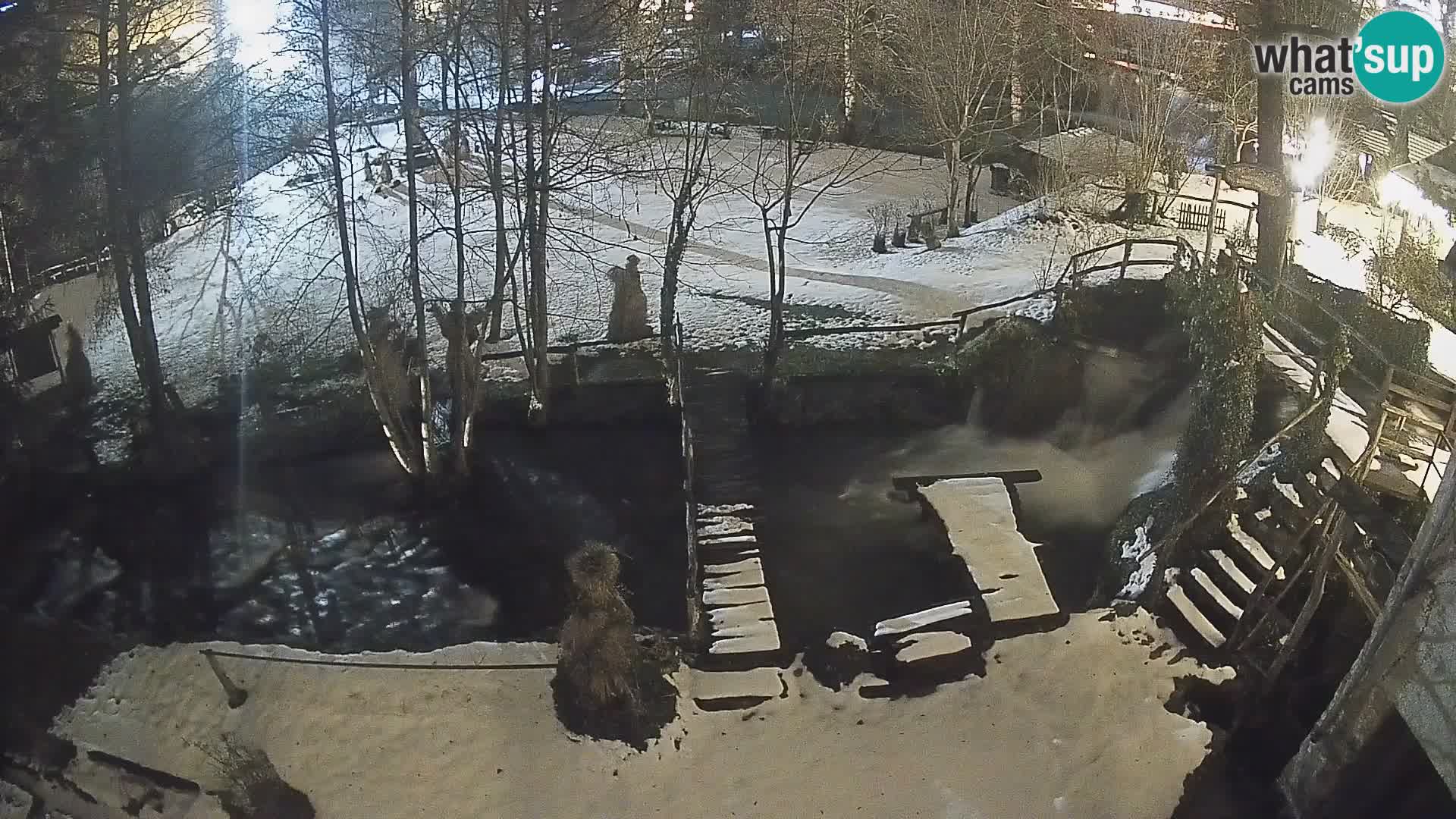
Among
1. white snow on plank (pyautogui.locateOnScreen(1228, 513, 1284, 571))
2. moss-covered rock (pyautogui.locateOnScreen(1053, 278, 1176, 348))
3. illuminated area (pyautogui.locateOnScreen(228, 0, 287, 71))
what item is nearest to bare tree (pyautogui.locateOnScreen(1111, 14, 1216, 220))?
moss-covered rock (pyautogui.locateOnScreen(1053, 278, 1176, 348))

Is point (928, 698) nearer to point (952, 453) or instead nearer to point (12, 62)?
point (952, 453)

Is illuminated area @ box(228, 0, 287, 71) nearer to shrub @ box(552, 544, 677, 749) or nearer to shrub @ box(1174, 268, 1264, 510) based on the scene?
shrub @ box(552, 544, 677, 749)

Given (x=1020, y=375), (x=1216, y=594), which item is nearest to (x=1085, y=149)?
(x=1020, y=375)

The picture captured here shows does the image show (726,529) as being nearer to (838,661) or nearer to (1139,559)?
(838,661)

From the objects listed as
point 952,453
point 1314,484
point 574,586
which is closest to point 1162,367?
point 952,453

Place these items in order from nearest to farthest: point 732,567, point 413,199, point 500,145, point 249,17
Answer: point 732,567, point 413,199, point 500,145, point 249,17

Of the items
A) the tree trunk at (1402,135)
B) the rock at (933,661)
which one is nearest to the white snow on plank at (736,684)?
the rock at (933,661)
